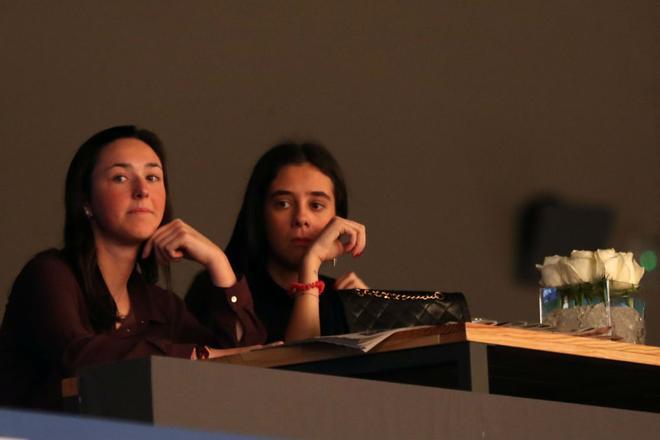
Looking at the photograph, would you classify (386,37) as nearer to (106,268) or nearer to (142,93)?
(142,93)

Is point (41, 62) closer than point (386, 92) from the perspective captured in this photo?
Yes

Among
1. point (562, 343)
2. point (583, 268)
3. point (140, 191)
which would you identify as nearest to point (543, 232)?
point (140, 191)

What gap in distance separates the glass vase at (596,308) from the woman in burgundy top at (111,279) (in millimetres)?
614

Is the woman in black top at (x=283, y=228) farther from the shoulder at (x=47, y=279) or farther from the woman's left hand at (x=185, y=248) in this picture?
the shoulder at (x=47, y=279)

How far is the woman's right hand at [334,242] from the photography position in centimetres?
296

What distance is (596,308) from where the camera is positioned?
2.52 meters

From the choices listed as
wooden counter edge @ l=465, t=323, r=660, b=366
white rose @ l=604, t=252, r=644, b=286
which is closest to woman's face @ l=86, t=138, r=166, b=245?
white rose @ l=604, t=252, r=644, b=286

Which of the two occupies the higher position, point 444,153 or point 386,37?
point 386,37

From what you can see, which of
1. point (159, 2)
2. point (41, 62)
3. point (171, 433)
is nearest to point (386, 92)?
point (159, 2)

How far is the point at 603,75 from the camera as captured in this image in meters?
5.56

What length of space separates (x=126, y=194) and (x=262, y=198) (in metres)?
0.47

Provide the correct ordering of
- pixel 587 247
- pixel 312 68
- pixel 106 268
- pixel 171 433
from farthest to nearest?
pixel 587 247 → pixel 312 68 → pixel 106 268 → pixel 171 433

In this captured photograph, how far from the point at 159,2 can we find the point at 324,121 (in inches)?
27.4

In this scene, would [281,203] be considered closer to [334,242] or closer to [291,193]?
[291,193]
